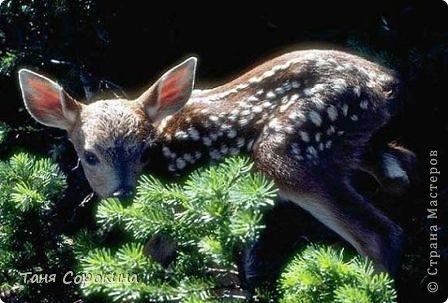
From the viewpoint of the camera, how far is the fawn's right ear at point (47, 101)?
10.1ft

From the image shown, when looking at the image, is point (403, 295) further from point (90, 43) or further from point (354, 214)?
point (90, 43)

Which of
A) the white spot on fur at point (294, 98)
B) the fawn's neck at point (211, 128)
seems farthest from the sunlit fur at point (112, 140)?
the white spot on fur at point (294, 98)

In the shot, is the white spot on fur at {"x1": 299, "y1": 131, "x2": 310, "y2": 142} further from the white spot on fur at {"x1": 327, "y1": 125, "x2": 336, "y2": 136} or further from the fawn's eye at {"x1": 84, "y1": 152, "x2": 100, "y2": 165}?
the fawn's eye at {"x1": 84, "y1": 152, "x2": 100, "y2": 165}

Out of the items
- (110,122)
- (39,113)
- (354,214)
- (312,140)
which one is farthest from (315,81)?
(39,113)

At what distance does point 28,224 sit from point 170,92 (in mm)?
630

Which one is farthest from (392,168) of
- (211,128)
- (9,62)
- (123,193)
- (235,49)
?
(9,62)

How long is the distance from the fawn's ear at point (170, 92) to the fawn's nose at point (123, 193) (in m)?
0.28

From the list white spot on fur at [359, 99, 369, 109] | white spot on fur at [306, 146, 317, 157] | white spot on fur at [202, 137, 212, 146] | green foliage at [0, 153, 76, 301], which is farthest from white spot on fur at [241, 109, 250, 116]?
green foliage at [0, 153, 76, 301]

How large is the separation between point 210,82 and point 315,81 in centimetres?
59

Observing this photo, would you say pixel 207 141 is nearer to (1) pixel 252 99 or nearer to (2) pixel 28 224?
(1) pixel 252 99

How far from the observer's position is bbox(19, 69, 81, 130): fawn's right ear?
3.07m

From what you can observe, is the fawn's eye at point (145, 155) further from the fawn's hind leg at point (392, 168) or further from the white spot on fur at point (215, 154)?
the fawn's hind leg at point (392, 168)

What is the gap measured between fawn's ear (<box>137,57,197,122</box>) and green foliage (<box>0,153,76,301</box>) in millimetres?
439

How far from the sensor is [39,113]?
10.3ft
